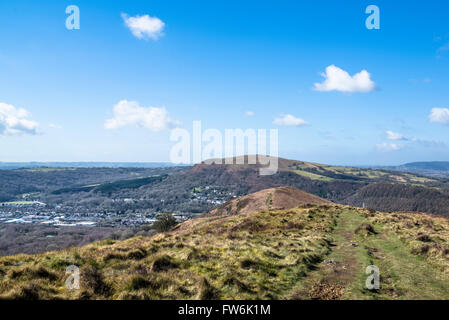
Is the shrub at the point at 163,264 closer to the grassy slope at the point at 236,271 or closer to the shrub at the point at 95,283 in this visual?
the grassy slope at the point at 236,271

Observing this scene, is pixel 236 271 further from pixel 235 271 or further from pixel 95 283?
pixel 95 283

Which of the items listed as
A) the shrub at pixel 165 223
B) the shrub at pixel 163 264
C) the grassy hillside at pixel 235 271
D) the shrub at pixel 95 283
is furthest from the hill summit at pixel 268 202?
the shrub at pixel 95 283

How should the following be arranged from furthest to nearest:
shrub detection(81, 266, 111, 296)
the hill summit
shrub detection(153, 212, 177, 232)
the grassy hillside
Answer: the hill summit
shrub detection(153, 212, 177, 232)
the grassy hillside
shrub detection(81, 266, 111, 296)

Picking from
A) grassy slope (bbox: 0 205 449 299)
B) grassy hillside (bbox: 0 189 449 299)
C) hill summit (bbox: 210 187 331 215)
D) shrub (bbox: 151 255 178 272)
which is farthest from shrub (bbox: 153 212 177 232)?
shrub (bbox: 151 255 178 272)

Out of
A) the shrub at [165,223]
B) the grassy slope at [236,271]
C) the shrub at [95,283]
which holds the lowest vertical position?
the shrub at [165,223]

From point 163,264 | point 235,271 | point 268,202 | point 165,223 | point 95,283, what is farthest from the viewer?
point 268,202

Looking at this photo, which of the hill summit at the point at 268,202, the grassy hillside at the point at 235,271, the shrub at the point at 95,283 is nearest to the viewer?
the shrub at the point at 95,283

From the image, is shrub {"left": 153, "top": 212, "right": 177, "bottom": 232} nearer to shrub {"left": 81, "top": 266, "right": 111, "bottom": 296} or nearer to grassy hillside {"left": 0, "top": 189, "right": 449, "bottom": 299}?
grassy hillside {"left": 0, "top": 189, "right": 449, "bottom": 299}

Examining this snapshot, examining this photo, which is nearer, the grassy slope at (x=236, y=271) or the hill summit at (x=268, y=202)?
the grassy slope at (x=236, y=271)

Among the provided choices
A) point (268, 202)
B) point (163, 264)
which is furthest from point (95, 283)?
point (268, 202)
